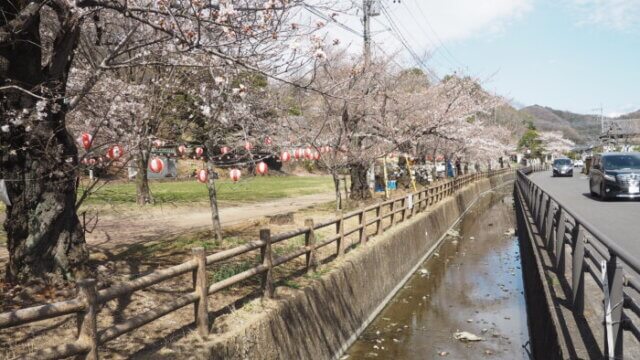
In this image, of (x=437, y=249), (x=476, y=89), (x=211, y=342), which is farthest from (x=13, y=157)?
(x=476, y=89)

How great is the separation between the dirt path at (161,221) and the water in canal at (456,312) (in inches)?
218

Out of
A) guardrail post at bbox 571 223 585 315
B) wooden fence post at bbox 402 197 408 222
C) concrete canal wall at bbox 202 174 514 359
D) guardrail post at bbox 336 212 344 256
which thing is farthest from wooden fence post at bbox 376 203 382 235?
guardrail post at bbox 571 223 585 315

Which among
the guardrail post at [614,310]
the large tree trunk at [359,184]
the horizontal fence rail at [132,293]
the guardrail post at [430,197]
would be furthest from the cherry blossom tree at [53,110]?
the guardrail post at [430,197]

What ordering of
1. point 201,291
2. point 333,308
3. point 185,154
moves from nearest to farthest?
point 201,291, point 333,308, point 185,154

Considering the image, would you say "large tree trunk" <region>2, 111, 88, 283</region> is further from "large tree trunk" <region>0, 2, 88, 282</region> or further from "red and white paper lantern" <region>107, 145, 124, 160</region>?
"red and white paper lantern" <region>107, 145, 124, 160</region>

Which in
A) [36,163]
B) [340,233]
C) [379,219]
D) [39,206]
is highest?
[36,163]

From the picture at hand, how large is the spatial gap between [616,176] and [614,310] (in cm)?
1715

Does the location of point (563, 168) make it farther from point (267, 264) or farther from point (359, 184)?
point (267, 264)

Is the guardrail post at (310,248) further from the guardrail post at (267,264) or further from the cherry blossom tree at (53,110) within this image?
the cherry blossom tree at (53,110)

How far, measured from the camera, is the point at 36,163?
6.32 m

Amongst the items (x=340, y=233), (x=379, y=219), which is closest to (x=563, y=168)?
(x=379, y=219)

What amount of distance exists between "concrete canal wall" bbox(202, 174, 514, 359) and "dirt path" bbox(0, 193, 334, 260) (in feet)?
15.5

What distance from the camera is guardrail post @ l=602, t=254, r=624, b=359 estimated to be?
4188 millimetres

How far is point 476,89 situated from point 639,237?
23.8 meters
